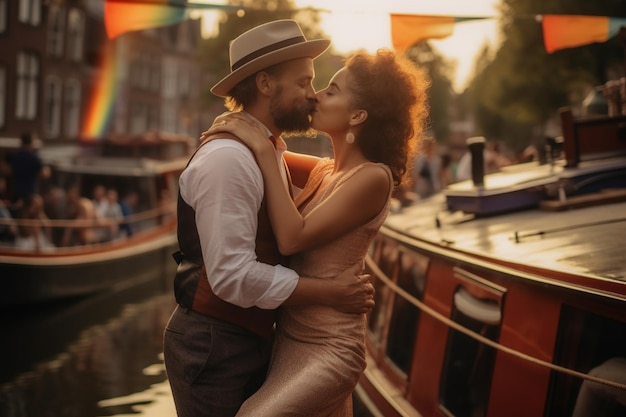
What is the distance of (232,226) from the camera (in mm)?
2766

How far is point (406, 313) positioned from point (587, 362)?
7.90 feet

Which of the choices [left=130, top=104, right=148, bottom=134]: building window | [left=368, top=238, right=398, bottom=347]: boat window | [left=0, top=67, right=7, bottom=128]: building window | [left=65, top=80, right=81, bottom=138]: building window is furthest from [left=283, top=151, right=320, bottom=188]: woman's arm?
[left=130, top=104, right=148, bottom=134]: building window

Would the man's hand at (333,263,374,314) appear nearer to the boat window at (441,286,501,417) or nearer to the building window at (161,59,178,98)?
the boat window at (441,286,501,417)

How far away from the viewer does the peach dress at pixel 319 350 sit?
9.68 feet

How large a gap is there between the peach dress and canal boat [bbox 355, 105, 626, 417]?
0.87m

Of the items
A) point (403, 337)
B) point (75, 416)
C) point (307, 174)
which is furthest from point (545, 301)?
point (75, 416)

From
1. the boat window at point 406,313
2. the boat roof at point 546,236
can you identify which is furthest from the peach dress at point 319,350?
→ the boat window at point 406,313

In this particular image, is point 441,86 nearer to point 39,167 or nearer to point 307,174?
point 39,167

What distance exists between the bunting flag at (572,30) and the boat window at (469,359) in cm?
387

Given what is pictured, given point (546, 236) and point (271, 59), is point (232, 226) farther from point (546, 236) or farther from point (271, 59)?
point (546, 236)

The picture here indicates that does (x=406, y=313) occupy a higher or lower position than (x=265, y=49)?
lower

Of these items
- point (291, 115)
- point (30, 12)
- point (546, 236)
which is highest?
point (30, 12)

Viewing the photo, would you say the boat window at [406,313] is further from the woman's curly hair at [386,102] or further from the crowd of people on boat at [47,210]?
the crowd of people on boat at [47,210]

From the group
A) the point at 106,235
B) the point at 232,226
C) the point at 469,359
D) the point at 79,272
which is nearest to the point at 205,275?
the point at 232,226
